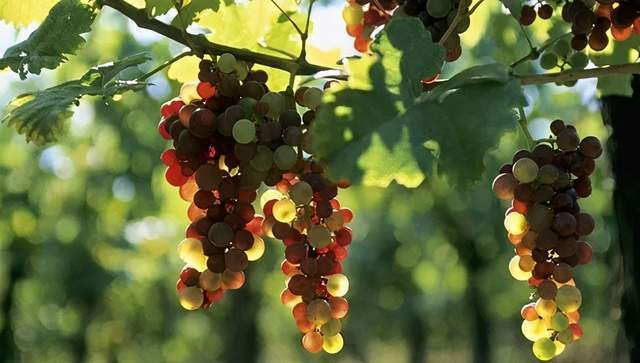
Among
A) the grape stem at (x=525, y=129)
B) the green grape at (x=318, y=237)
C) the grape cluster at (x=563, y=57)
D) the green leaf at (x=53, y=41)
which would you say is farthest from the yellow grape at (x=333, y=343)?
the grape cluster at (x=563, y=57)

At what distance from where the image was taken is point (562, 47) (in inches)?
52.3

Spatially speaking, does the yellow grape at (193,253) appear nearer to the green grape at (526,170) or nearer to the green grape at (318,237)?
the green grape at (318,237)

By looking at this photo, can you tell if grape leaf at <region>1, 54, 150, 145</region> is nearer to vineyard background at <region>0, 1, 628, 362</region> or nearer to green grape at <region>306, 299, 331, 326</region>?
green grape at <region>306, 299, 331, 326</region>

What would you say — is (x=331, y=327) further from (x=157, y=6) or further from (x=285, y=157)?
(x=157, y=6)

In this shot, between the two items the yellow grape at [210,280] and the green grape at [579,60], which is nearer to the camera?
the yellow grape at [210,280]

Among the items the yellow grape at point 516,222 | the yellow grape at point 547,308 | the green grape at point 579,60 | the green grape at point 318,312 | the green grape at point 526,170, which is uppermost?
the green grape at point 579,60

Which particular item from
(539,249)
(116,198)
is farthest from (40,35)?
(116,198)

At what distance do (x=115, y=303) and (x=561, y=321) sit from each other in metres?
16.5

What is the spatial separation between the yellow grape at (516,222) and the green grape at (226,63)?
352 millimetres

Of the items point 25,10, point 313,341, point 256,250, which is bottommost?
point 313,341

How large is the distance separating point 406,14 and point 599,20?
0.86 feet

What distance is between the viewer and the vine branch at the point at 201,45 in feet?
3.35

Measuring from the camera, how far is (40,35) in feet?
3.52

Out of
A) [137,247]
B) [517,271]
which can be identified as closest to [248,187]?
[517,271]
